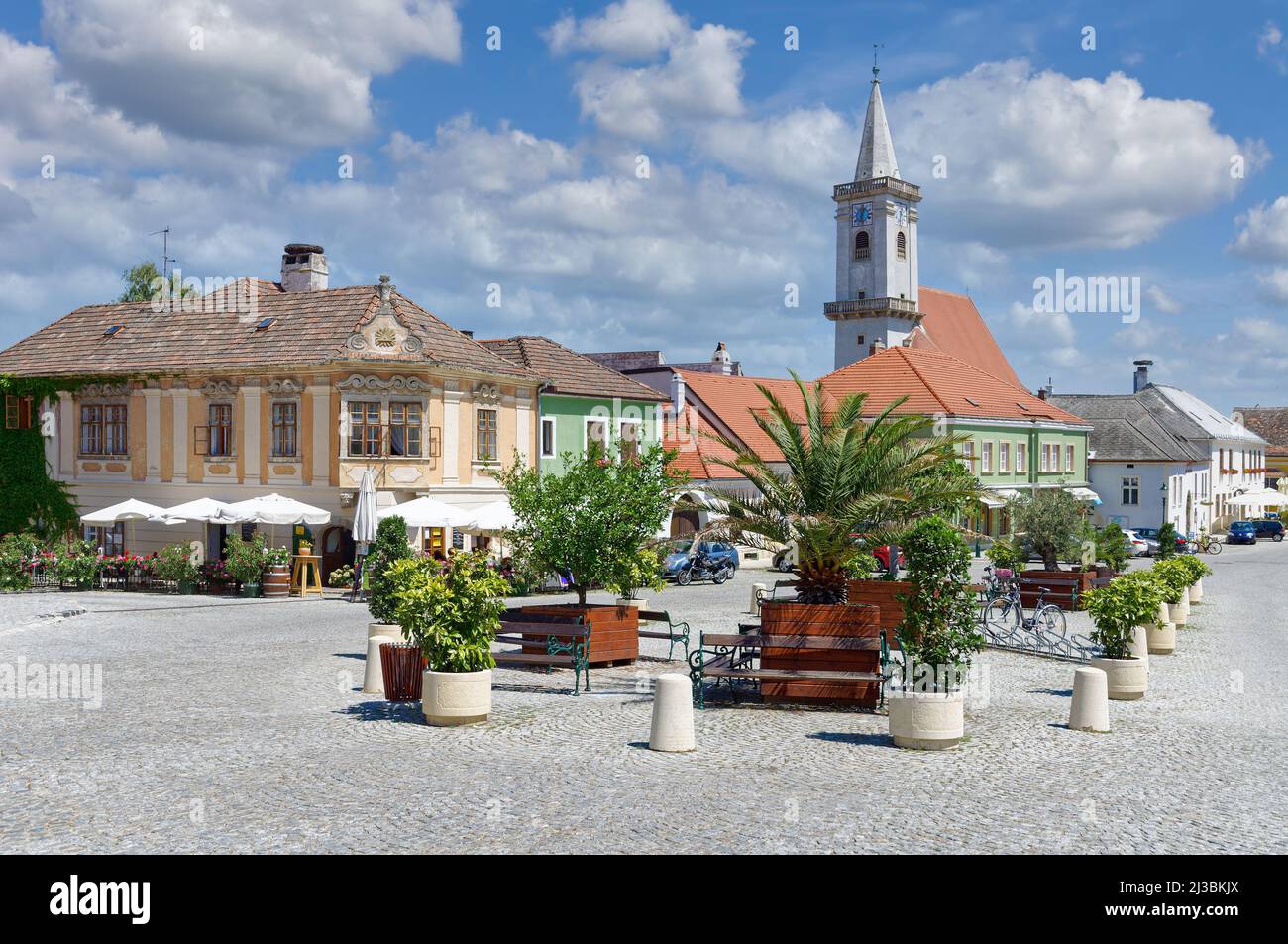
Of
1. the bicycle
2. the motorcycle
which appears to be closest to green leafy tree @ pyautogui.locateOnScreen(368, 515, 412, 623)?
the motorcycle

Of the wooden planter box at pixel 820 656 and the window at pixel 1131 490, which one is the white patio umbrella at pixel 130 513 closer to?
the wooden planter box at pixel 820 656

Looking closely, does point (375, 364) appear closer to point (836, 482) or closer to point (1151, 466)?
point (836, 482)

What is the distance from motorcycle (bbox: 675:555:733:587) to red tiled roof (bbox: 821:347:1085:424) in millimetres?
18349

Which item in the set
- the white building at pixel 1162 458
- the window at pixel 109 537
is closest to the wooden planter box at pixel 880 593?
the window at pixel 109 537

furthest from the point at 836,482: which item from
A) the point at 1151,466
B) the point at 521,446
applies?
the point at 1151,466

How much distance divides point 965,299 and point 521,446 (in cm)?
5721

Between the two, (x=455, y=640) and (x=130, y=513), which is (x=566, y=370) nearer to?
(x=130, y=513)

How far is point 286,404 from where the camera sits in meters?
33.8

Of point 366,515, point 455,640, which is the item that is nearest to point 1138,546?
point 366,515

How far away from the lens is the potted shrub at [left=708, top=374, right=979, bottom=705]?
48.4 feet

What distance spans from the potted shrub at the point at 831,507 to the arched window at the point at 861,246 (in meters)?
67.8

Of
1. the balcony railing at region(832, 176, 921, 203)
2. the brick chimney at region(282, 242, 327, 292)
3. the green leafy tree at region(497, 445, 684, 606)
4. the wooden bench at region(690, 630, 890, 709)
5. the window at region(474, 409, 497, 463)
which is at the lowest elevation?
the wooden bench at region(690, 630, 890, 709)

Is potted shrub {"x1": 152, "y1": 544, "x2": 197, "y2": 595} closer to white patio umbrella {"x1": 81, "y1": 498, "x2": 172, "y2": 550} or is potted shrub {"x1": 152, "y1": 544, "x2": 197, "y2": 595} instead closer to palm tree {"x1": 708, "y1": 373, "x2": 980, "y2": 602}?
white patio umbrella {"x1": 81, "y1": 498, "x2": 172, "y2": 550}

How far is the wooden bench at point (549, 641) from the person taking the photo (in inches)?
647
